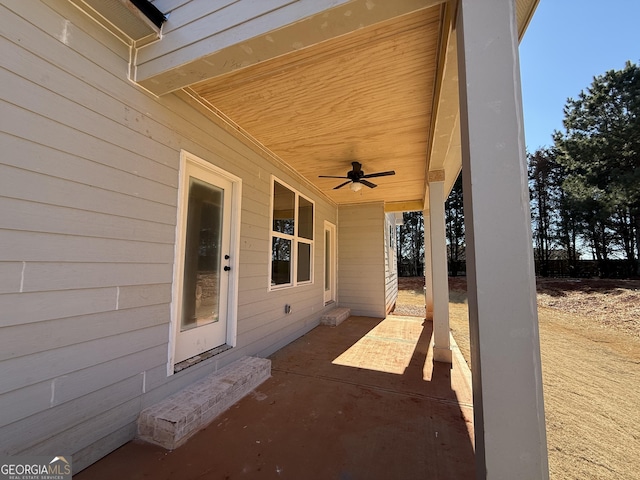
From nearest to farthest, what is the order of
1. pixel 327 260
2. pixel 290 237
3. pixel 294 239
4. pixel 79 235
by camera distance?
pixel 79 235
pixel 290 237
pixel 294 239
pixel 327 260

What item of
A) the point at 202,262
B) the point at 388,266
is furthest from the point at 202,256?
the point at 388,266

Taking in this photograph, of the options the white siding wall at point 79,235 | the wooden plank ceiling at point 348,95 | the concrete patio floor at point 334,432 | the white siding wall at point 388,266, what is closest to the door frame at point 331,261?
the white siding wall at point 388,266

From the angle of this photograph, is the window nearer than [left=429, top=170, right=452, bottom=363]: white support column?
No

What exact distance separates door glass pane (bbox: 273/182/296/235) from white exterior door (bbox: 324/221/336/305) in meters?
1.67

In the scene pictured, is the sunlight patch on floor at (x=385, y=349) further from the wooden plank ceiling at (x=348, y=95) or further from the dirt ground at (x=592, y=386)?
the wooden plank ceiling at (x=348, y=95)

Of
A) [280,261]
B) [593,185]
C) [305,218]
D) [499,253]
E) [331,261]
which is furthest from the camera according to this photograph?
[593,185]

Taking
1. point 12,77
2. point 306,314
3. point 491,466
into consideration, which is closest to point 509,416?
point 491,466

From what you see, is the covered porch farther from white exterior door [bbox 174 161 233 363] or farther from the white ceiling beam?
white exterior door [bbox 174 161 233 363]

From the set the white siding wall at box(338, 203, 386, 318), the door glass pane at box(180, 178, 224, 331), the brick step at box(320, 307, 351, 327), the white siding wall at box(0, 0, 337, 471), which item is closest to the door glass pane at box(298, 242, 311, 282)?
the brick step at box(320, 307, 351, 327)

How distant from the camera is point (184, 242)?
2.42m

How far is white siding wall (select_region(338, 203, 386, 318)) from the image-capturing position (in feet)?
21.0

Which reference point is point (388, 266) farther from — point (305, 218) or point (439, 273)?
point (439, 273)

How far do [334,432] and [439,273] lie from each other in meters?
2.44

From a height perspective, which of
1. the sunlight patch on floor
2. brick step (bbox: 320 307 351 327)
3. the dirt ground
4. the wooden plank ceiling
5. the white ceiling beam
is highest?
the wooden plank ceiling
